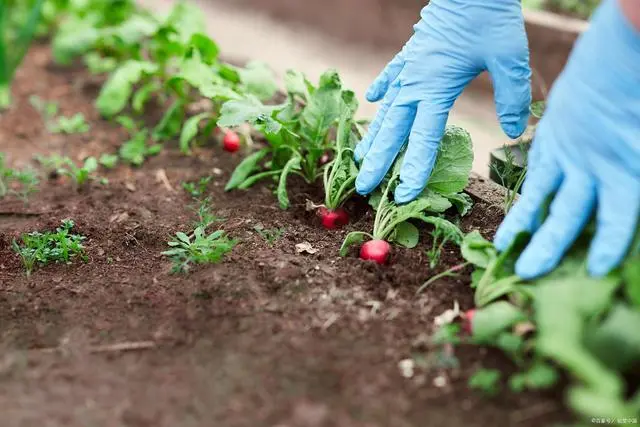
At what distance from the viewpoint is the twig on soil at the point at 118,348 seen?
6.18 feet

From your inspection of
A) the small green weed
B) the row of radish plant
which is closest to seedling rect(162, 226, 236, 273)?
the row of radish plant

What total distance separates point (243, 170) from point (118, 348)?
110cm

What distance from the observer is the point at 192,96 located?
3.66 metres

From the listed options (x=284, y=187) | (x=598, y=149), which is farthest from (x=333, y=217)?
(x=598, y=149)

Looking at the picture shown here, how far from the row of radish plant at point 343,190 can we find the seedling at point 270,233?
12 centimetres

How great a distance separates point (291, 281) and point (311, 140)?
76cm

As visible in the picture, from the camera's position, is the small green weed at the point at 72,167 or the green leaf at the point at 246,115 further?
the small green weed at the point at 72,167

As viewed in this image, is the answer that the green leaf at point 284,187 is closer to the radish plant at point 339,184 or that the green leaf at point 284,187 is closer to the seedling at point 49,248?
the radish plant at point 339,184

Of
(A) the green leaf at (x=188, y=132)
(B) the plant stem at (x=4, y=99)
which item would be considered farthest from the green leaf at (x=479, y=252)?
(B) the plant stem at (x=4, y=99)

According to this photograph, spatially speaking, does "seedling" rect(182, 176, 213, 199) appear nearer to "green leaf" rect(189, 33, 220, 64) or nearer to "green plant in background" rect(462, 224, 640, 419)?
"green leaf" rect(189, 33, 220, 64)

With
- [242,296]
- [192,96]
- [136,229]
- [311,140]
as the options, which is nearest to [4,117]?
[192,96]

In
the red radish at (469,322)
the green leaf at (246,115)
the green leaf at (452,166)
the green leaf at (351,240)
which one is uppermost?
the green leaf at (452,166)

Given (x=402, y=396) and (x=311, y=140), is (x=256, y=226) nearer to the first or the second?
(x=311, y=140)

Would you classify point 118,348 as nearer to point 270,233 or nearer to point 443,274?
point 270,233
